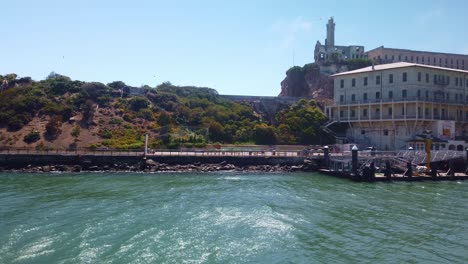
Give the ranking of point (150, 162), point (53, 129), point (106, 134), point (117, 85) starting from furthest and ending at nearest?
point (117, 85) < point (106, 134) < point (53, 129) < point (150, 162)

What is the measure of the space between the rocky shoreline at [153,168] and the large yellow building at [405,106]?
1656 centimetres

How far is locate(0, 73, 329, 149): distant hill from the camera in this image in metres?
59.0

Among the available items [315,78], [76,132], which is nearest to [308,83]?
[315,78]

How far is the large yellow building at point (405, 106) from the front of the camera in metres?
53.9

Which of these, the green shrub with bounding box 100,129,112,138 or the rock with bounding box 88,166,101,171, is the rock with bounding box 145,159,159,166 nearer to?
the rock with bounding box 88,166,101,171

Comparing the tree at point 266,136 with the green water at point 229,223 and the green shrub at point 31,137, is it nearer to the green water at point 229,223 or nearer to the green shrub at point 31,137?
the green water at point 229,223

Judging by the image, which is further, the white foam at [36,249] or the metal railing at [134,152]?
the metal railing at [134,152]

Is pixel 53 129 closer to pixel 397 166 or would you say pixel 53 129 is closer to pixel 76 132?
pixel 76 132

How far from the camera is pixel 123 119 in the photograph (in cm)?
6881

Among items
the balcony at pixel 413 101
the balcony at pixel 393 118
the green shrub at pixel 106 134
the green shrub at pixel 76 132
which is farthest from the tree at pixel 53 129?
the balcony at pixel 413 101

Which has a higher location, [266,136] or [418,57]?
[418,57]

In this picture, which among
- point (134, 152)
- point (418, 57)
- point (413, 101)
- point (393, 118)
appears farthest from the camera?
point (418, 57)

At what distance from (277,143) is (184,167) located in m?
23.9

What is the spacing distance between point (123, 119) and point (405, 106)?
42861 mm
